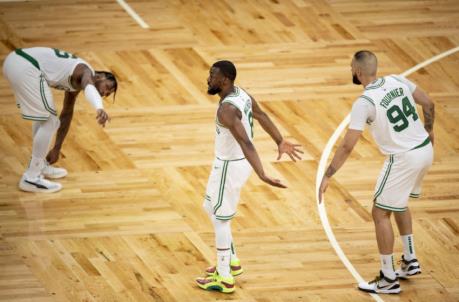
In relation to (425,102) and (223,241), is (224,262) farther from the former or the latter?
(425,102)

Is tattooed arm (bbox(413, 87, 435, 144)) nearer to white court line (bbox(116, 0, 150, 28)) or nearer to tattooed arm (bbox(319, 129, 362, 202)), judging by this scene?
tattooed arm (bbox(319, 129, 362, 202))

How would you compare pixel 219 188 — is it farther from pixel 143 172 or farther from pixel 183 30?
pixel 183 30

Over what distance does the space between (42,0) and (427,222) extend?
6653 mm

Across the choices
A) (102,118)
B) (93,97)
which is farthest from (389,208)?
(93,97)

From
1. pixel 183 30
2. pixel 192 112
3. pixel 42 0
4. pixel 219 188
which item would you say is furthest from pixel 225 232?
pixel 42 0

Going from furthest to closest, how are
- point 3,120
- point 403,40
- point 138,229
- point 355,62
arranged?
point 403,40
point 3,120
point 138,229
point 355,62

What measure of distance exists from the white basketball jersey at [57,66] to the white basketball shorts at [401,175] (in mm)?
2981

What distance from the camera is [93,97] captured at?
9.96 meters

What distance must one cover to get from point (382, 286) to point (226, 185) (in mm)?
1467

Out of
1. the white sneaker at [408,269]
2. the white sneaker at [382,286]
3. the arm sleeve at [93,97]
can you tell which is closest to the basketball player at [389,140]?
the white sneaker at [382,286]

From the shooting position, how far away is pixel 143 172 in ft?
37.1

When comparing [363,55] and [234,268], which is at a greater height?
[363,55]

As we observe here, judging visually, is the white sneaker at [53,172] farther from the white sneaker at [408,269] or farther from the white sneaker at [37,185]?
the white sneaker at [408,269]

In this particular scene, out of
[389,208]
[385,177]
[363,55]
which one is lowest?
[389,208]
